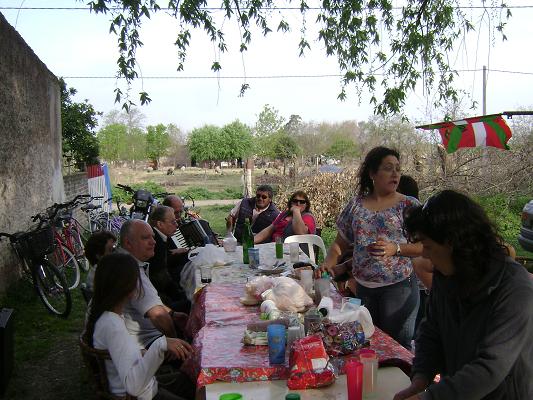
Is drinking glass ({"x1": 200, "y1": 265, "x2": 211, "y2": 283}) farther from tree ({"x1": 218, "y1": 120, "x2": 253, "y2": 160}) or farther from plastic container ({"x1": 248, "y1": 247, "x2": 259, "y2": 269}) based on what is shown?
tree ({"x1": 218, "y1": 120, "x2": 253, "y2": 160})

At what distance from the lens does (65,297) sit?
20.2 ft

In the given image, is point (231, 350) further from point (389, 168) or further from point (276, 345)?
point (389, 168)

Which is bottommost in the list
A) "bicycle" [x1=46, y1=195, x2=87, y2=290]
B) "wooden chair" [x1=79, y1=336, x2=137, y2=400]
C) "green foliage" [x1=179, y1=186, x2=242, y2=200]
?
"green foliage" [x1=179, y1=186, x2=242, y2=200]

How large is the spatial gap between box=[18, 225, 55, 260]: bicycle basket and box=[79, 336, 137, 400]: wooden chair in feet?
13.3

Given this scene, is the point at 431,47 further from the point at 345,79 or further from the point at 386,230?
the point at 386,230

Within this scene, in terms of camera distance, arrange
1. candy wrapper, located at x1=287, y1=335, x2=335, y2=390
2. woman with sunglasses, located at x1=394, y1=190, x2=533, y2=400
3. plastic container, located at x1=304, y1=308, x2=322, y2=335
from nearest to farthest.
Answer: woman with sunglasses, located at x1=394, y1=190, x2=533, y2=400
candy wrapper, located at x1=287, y1=335, x2=335, y2=390
plastic container, located at x1=304, y1=308, x2=322, y2=335

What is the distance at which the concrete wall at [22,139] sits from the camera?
21.9 feet

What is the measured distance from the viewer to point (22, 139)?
25.0ft

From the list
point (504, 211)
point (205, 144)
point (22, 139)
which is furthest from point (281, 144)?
point (205, 144)

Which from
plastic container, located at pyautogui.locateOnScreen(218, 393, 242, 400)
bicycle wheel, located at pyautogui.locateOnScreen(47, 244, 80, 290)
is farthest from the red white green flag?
plastic container, located at pyautogui.locateOnScreen(218, 393, 242, 400)

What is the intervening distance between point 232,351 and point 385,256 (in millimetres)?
1082

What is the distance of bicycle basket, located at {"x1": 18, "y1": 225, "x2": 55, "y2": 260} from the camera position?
606 centimetres

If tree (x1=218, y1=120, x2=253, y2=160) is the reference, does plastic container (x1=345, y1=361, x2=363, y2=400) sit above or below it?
below

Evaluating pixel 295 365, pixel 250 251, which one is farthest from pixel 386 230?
pixel 250 251
